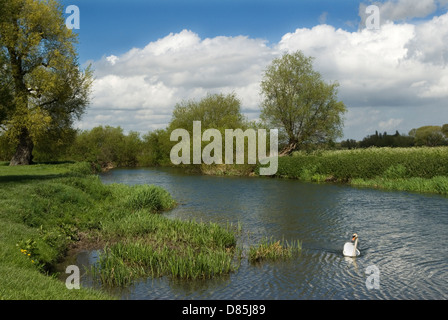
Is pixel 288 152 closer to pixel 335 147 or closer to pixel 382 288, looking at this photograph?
pixel 335 147

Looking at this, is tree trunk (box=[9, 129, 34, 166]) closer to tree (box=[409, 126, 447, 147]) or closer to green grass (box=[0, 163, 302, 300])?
green grass (box=[0, 163, 302, 300])

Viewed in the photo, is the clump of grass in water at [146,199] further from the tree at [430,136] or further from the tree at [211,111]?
the tree at [430,136]

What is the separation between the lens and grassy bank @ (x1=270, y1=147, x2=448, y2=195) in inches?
1225

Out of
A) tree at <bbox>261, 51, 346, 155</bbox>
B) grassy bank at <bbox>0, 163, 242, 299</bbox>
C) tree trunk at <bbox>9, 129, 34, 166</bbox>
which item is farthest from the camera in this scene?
tree at <bbox>261, 51, 346, 155</bbox>

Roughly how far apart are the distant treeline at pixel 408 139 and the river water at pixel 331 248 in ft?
177

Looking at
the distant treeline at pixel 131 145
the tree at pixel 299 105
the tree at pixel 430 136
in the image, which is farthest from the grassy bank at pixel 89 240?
the tree at pixel 430 136

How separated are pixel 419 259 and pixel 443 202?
531 inches

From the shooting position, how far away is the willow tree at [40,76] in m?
33.9

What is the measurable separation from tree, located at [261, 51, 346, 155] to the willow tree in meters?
28.1

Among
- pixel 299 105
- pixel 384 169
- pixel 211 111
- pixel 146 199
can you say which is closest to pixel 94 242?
pixel 146 199

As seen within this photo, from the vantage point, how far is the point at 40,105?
37344 millimetres

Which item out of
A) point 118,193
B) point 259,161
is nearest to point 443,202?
point 118,193

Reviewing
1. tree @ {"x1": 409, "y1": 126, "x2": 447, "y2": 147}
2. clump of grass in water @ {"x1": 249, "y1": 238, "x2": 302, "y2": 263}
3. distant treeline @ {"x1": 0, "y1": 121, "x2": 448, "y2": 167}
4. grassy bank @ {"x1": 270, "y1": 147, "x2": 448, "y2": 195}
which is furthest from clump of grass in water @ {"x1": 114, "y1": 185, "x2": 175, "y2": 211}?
tree @ {"x1": 409, "y1": 126, "x2": 447, "y2": 147}

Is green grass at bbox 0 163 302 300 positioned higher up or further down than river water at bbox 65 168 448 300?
higher up
